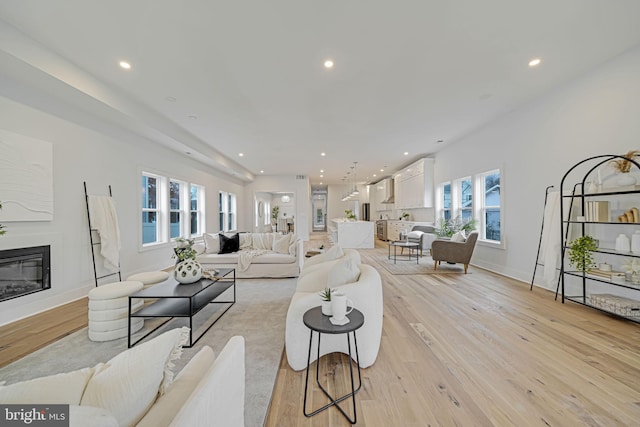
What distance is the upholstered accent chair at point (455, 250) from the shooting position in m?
4.96

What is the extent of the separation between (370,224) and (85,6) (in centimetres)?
792

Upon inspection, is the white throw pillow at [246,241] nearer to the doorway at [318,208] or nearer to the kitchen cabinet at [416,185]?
the kitchen cabinet at [416,185]

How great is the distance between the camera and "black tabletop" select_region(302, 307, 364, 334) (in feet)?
5.04

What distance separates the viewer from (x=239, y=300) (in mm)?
3521

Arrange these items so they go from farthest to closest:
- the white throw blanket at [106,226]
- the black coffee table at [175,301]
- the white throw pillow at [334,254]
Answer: the white throw blanket at [106,226] < the white throw pillow at [334,254] < the black coffee table at [175,301]

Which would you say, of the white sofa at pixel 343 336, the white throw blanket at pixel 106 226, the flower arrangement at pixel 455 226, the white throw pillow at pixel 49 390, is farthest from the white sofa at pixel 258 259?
the white throw pillow at pixel 49 390

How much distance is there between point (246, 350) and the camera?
223 centimetres

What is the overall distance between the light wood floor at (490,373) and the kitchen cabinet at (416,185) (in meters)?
4.56

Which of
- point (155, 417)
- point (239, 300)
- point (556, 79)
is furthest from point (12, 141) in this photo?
point (556, 79)

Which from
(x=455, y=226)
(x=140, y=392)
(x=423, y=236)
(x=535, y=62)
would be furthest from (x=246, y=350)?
(x=455, y=226)

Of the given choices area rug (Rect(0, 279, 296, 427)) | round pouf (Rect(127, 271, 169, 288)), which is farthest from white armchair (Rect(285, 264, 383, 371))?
round pouf (Rect(127, 271, 169, 288))

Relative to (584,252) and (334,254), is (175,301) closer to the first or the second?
(334,254)

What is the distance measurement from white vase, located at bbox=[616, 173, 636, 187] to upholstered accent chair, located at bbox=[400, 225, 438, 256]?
344cm

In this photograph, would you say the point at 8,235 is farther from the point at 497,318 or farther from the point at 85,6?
the point at 497,318
